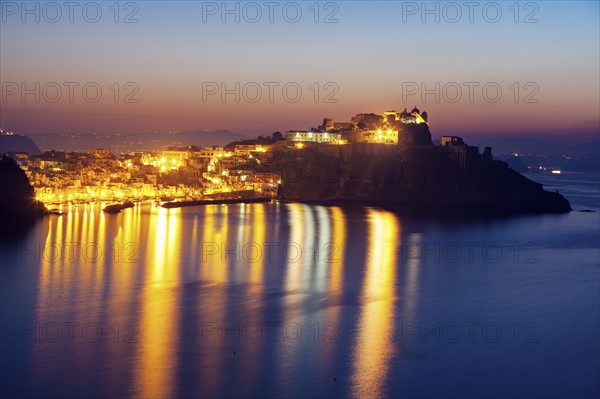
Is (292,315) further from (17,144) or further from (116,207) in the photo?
(17,144)

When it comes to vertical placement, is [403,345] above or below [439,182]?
below

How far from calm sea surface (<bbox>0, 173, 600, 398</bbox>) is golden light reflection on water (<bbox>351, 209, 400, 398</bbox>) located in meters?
0.03

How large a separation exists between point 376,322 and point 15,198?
14173mm

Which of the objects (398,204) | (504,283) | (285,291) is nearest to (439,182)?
(398,204)

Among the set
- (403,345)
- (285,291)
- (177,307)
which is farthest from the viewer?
(285,291)

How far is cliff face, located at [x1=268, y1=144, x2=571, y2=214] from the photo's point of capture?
1078 inches

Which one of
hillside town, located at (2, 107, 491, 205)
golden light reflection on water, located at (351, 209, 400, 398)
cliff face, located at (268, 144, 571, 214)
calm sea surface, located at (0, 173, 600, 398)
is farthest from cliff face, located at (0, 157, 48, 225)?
cliff face, located at (268, 144, 571, 214)

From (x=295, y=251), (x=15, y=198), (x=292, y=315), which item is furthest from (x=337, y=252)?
(x=15, y=198)

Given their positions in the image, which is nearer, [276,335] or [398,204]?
[276,335]

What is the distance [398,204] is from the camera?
27.2 meters

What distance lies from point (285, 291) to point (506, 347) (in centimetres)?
374

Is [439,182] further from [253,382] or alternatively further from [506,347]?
[253,382]

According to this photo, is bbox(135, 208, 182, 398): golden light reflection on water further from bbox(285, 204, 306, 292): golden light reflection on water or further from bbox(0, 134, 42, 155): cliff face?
bbox(0, 134, 42, 155): cliff face

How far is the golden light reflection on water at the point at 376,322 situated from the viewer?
687 centimetres
